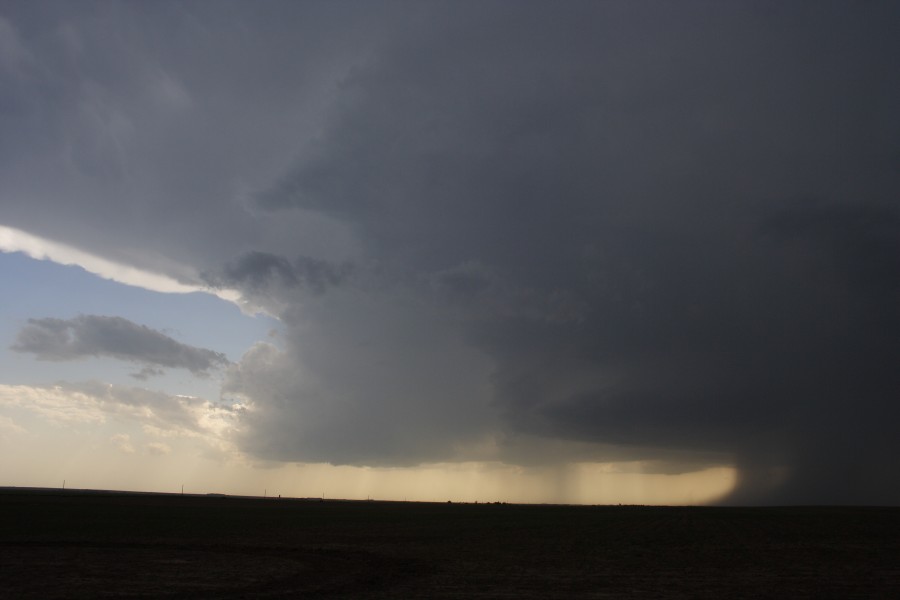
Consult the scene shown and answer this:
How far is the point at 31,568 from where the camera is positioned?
99.0 feet

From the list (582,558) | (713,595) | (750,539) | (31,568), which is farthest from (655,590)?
(750,539)

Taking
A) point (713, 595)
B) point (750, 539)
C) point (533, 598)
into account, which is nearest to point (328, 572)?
point (533, 598)

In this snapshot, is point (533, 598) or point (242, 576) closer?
point (533, 598)

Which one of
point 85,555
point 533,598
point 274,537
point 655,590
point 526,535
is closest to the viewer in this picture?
point 533,598

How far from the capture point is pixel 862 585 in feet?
87.5

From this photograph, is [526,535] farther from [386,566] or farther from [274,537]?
[386,566]

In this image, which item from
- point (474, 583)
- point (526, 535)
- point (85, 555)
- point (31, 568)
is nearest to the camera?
point (474, 583)

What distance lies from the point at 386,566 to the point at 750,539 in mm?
33563

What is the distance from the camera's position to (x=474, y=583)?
2709 centimetres

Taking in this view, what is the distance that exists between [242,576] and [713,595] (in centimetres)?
1862

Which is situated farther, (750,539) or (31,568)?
(750,539)

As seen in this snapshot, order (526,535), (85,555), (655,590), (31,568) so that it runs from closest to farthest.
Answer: (655,590), (31,568), (85,555), (526,535)

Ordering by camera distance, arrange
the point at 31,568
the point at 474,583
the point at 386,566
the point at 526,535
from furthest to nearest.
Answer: the point at 526,535
the point at 386,566
the point at 31,568
the point at 474,583

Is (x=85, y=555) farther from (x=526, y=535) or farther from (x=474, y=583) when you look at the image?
(x=526, y=535)
